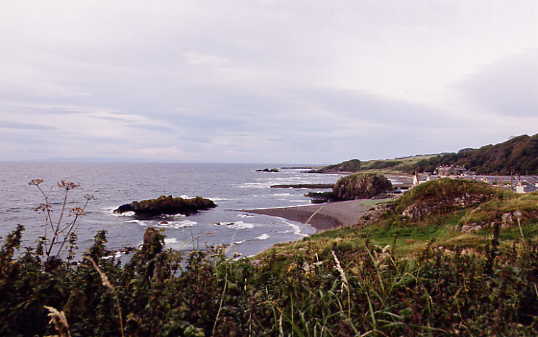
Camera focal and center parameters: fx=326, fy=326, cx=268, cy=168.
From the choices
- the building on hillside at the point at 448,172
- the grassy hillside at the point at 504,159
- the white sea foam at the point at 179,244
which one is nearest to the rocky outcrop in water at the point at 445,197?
the white sea foam at the point at 179,244

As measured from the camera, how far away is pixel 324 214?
1703 inches

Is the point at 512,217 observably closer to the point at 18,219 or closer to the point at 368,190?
the point at 18,219

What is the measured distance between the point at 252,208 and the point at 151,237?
49.7m

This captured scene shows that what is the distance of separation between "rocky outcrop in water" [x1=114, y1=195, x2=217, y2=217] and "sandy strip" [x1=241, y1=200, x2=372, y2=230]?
891 cm

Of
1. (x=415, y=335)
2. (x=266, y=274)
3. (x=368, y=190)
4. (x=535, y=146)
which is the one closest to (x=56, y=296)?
(x=266, y=274)

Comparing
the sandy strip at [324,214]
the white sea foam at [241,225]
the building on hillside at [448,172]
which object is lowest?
the white sea foam at [241,225]

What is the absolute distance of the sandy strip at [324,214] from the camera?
37.2m

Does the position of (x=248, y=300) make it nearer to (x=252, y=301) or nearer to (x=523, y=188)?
(x=252, y=301)

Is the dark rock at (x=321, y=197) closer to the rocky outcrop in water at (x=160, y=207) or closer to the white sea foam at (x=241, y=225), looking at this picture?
the rocky outcrop in water at (x=160, y=207)

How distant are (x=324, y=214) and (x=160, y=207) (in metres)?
24.4

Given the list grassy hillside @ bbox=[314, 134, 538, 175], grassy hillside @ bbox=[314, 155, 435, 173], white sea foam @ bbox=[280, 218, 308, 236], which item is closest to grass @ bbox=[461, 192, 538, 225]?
white sea foam @ bbox=[280, 218, 308, 236]

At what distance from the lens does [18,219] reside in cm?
4131

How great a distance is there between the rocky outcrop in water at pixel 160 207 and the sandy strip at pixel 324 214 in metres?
8.91

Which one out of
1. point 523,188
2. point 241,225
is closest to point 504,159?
point 523,188
